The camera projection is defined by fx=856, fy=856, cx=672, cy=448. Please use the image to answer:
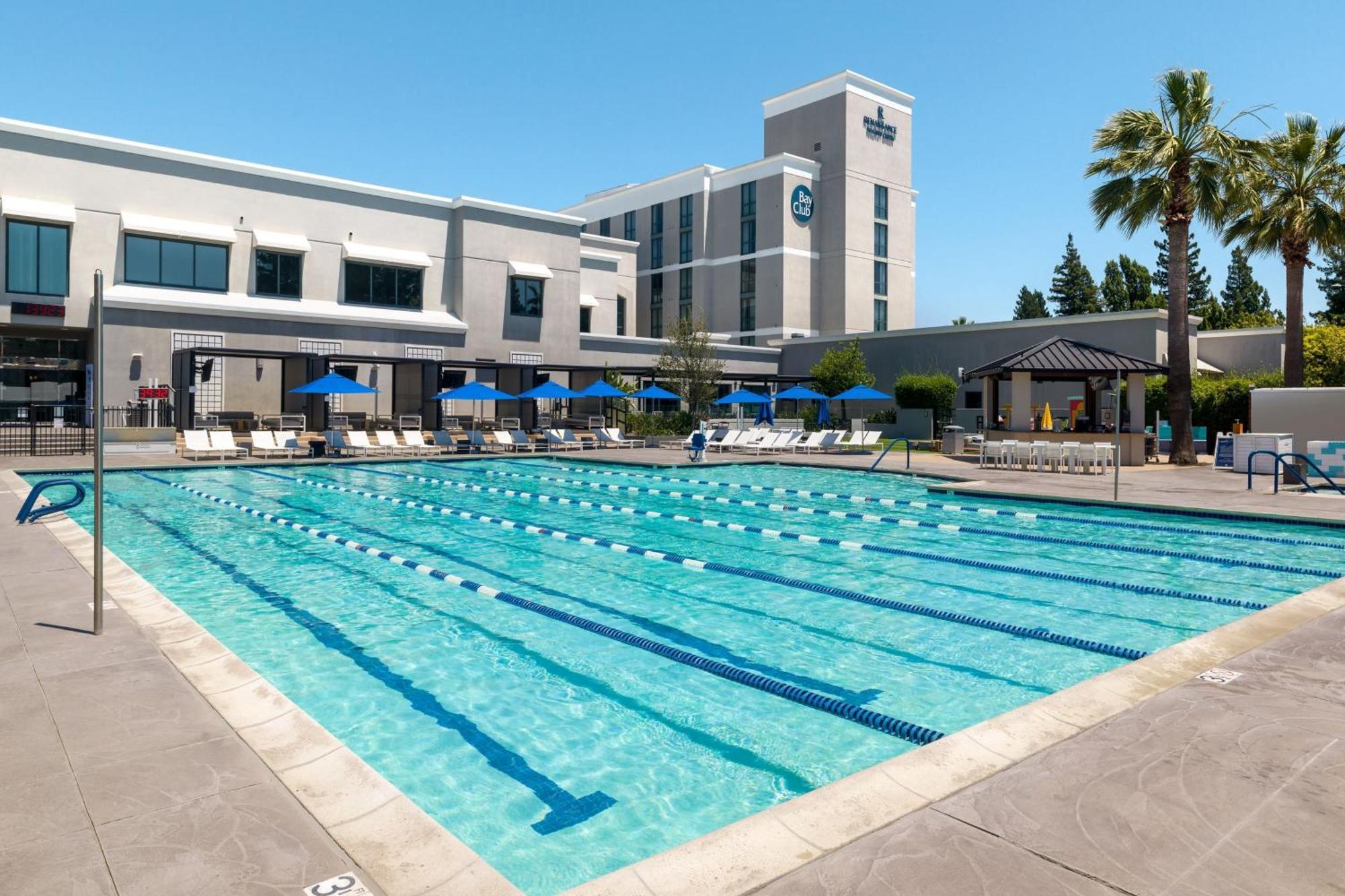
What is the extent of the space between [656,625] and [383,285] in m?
29.4

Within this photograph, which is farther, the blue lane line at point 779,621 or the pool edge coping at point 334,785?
the blue lane line at point 779,621

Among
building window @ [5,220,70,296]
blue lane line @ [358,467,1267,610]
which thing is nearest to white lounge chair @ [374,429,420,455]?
blue lane line @ [358,467,1267,610]

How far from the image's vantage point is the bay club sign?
173 feet

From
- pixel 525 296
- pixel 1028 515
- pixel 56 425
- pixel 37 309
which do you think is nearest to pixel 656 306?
pixel 525 296

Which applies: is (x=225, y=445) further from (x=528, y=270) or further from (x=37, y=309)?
(x=528, y=270)

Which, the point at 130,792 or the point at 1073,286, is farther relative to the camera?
the point at 1073,286

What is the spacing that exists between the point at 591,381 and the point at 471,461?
12.1 meters

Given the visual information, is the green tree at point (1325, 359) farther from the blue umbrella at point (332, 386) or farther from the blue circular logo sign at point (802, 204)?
the blue umbrella at point (332, 386)

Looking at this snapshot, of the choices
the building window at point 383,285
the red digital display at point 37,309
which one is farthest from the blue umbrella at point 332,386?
the building window at point 383,285

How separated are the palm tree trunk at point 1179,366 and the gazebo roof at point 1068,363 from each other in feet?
1.33

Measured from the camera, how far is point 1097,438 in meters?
22.5

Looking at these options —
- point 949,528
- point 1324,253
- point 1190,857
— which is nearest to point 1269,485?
point 949,528

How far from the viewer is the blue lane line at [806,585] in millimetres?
6281

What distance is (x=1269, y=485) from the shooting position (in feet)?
53.0
